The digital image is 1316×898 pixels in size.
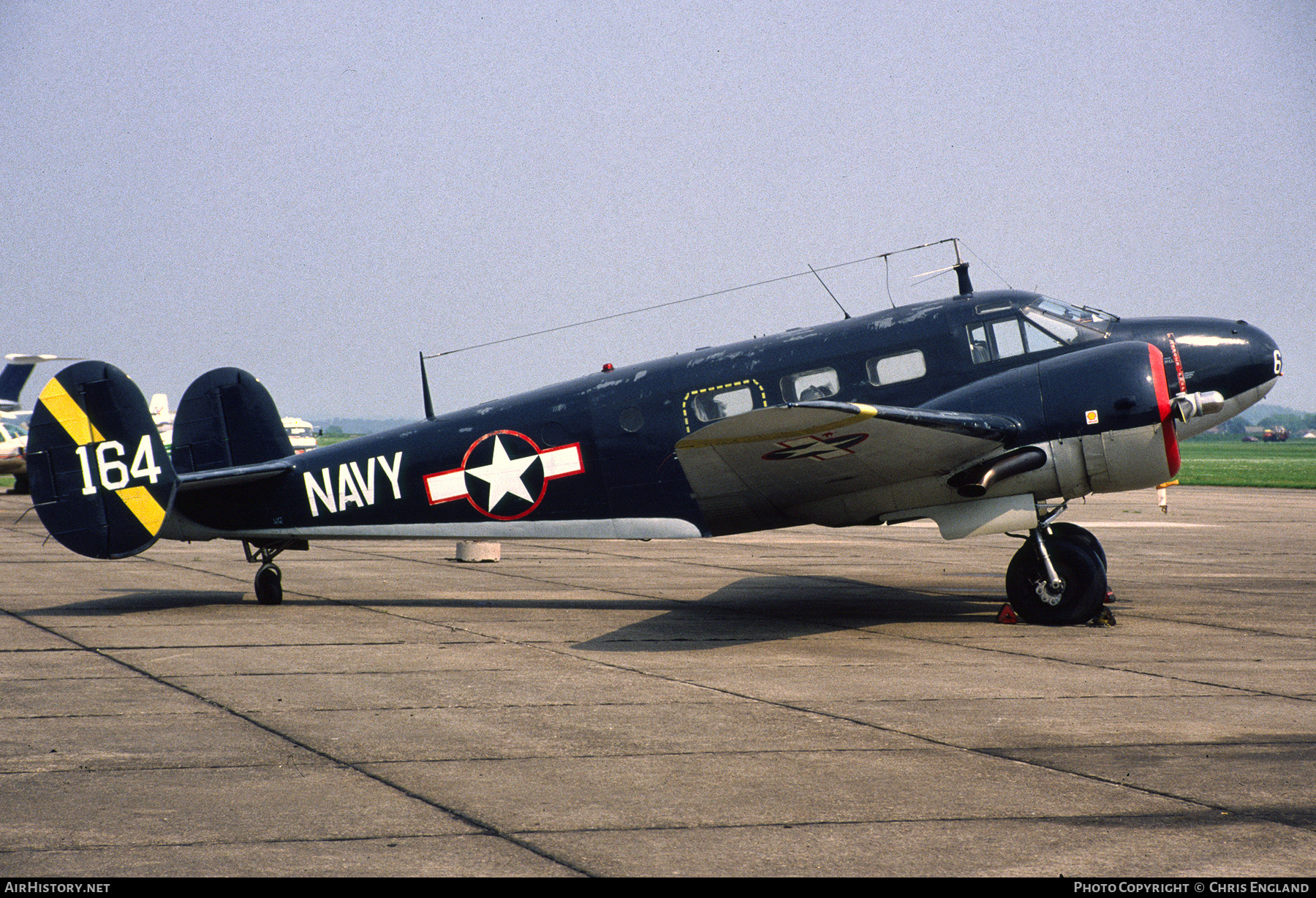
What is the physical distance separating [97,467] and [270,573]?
97.9 inches

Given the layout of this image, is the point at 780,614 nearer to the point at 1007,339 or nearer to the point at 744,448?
the point at 744,448

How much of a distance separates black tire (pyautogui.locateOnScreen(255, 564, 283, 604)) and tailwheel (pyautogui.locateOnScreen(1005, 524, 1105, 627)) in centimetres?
927

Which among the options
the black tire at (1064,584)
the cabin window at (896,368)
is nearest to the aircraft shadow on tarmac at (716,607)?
the black tire at (1064,584)

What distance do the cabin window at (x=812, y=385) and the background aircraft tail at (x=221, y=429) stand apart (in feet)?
23.3


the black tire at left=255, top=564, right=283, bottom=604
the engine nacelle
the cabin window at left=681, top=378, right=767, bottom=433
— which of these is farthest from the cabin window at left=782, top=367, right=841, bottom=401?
the black tire at left=255, top=564, right=283, bottom=604

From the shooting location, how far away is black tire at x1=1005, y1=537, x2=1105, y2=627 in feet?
40.0

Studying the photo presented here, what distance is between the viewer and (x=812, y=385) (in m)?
13.1

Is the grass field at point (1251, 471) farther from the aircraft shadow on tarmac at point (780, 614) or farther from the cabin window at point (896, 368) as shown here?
the cabin window at point (896, 368)

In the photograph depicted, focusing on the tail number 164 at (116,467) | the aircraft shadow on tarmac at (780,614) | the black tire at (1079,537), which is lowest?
the aircraft shadow on tarmac at (780,614)

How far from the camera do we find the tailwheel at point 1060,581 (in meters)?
12.2

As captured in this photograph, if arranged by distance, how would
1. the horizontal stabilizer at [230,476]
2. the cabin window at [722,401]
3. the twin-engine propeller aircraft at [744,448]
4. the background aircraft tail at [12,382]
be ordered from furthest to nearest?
the background aircraft tail at [12,382] < the horizontal stabilizer at [230,476] < the cabin window at [722,401] < the twin-engine propeller aircraft at [744,448]

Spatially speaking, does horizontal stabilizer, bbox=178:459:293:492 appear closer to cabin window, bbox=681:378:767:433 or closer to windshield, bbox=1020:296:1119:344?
cabin window, bbox=681:378:767:433

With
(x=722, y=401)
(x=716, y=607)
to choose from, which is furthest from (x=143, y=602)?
(x=722, y=401)
